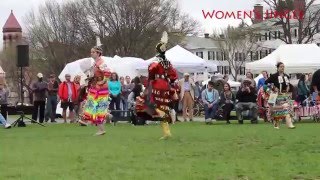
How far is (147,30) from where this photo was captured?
2653 inches

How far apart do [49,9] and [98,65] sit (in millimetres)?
61269

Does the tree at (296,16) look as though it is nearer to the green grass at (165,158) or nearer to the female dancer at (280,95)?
the female dancer at (280,95)

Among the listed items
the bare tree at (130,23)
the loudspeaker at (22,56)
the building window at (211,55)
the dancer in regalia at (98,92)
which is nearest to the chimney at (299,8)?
the bare tree at (130,23)

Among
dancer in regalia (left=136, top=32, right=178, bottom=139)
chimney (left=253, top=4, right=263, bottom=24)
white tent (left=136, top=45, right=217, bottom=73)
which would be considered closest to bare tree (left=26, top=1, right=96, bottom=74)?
chimney (left=253, top=4, right=263, bottom=24)

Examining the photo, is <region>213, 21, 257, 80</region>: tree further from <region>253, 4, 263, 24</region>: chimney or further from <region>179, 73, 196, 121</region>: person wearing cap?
<region>179, 73, 196, 121</region>: person wearing cap

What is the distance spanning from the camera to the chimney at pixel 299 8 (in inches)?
2359

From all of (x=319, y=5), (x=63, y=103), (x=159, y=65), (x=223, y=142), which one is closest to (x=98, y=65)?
(x=159, y=65)

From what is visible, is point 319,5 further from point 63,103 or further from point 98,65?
point 98,65

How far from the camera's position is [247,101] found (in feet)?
71.3

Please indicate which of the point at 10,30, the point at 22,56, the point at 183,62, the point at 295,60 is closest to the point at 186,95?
the point at 183,62

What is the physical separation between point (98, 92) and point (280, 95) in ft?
16.0

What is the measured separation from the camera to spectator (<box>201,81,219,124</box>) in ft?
72.6

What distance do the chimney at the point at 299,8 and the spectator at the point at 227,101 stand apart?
38.3 metres

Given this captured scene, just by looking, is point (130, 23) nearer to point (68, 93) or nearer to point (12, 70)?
point (12, 70)
